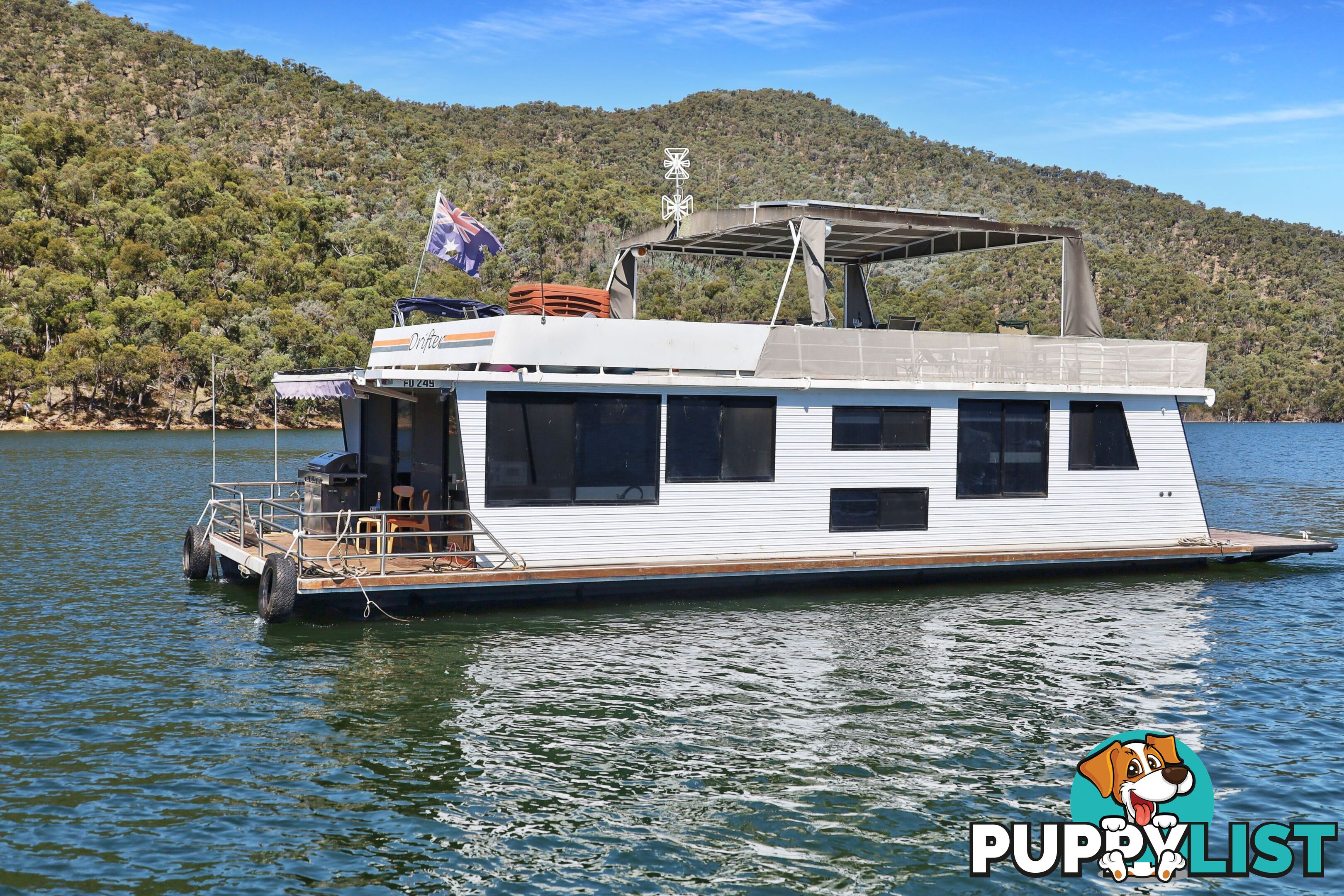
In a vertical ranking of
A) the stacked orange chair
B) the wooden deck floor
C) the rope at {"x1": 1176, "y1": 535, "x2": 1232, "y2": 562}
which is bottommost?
the wooden deck floor

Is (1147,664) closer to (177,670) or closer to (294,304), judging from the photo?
(177,670)

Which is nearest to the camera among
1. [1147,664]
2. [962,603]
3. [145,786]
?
[145,786]

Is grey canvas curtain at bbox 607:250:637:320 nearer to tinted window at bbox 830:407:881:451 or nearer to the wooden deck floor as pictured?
tinted window at bbox 830:407:881:451

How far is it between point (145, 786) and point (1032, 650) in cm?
1054

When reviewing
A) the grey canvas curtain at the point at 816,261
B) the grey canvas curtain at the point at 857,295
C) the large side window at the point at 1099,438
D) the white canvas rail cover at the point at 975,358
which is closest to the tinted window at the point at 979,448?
the white canvas rail cover at the point at 975,358

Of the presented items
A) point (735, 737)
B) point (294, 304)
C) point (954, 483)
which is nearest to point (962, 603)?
point (954, 483)

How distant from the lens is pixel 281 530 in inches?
628

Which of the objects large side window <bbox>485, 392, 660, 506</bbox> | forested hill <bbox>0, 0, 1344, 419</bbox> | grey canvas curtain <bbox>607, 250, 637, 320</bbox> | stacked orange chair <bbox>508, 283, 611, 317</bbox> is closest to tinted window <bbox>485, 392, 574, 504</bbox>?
large side window <bbox>485, 392, 660, 506</bbox>

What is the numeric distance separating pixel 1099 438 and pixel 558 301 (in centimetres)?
950

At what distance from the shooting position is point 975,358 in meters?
18.1

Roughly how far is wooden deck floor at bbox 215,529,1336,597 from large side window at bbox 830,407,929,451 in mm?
1708

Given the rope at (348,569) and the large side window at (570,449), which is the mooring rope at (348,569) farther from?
the large side window at (570,449)

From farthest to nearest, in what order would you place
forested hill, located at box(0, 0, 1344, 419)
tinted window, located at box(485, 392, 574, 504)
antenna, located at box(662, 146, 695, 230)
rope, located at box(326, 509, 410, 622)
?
forested hill, located at box(0, 0, 1344, 419) < antenna, located at box(662, 146, 695, 230) < tinted window, located at box(485, 392, 574, 504) < rope, located at box(326, 509, 410, 622)

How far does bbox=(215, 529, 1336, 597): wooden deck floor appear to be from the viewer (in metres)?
14.3
